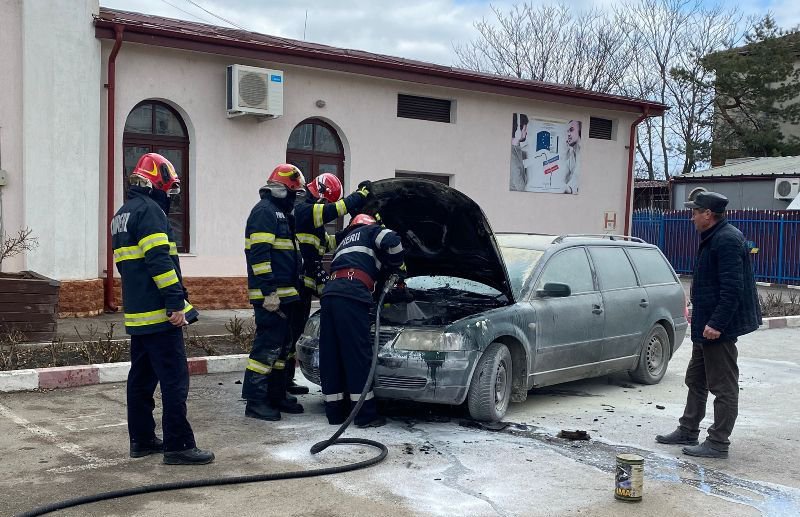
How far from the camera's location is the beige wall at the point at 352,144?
12648 mm

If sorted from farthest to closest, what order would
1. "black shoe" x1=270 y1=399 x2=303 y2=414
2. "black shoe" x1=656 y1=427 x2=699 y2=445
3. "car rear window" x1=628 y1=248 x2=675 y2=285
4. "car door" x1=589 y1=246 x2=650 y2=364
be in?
1. "car rear window" x1=628 y1=248 x2=675 y2=285
2. "car door" x1=589 y1=246 x2=650 y2=364
3. "black shoe" x1=270 y1=399 x2=303 y2=414
4. "black shoe" x1=656 y1=427 x2=699 y2=445

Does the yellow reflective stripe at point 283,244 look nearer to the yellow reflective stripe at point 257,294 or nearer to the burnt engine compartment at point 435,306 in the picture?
the yellow reflective stripe at point 257,294

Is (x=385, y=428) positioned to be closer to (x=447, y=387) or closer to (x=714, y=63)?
(x=447, y=387)

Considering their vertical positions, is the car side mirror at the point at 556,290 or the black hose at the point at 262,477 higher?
the car side mirror at the point at 556,290

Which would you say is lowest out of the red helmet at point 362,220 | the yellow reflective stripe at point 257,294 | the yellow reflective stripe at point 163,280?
the yellow reflective stripe at point 257,294

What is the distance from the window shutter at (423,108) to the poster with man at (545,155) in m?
1.60

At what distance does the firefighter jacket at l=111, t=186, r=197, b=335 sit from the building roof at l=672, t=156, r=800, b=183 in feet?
83.5

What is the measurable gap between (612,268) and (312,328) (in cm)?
311

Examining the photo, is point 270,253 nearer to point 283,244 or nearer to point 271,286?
point 283,244

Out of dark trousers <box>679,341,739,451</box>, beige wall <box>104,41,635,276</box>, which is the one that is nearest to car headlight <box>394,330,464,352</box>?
dark trousers <box>679,341,739,451</box>

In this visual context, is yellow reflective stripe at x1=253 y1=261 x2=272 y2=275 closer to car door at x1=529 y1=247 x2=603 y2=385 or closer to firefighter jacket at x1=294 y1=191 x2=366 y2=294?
firefighter jacket at x1=294 y1=191 x2=366 y2=294

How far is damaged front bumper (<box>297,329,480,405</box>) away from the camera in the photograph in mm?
6426

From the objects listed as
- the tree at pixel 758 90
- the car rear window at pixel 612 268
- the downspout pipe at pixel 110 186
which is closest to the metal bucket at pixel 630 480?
the car rear window at pixel 612 268

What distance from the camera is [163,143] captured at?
12.7 m
